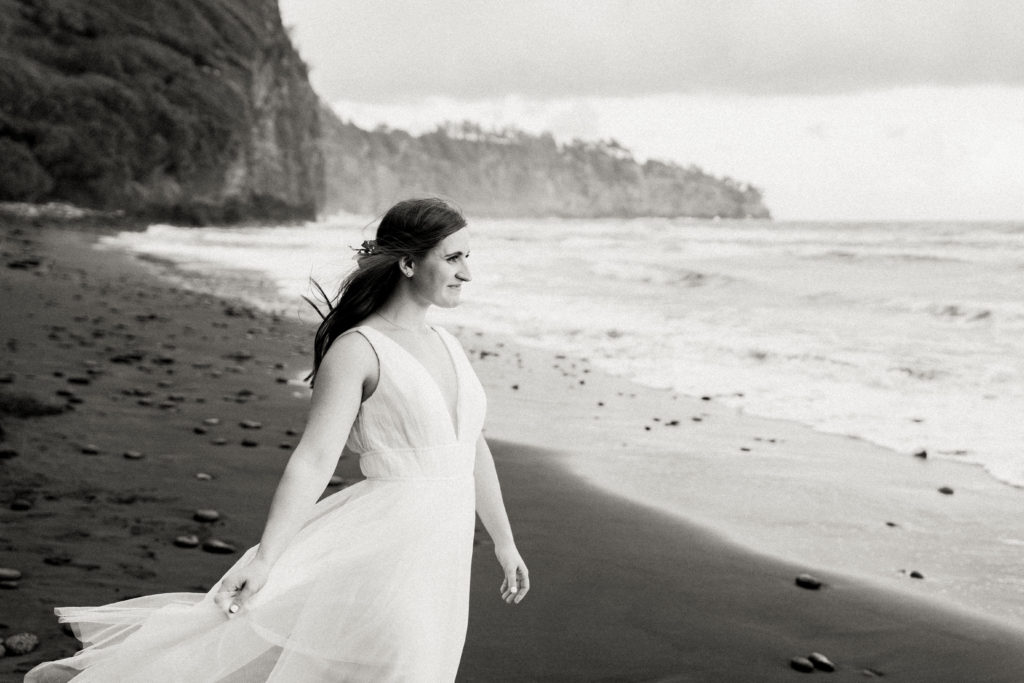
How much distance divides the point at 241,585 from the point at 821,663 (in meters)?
2.68

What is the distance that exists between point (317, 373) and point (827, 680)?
2.59m

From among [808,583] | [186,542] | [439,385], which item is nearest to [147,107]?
[186,542]

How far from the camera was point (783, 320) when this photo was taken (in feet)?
62.0

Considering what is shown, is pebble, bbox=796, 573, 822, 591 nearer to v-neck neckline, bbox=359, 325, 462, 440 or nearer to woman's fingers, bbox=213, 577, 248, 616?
v-neck neckline, bbox=359, 325, 462, 440

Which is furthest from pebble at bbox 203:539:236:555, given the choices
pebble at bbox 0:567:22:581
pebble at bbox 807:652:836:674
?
pebble at bbox 807:652:836:674

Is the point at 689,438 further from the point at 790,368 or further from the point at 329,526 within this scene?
the point at 329,526

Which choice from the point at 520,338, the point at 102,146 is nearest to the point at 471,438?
the point at 520,338

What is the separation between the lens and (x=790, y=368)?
1297 centimetres

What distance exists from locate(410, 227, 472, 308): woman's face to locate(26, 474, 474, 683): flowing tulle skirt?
49 cm

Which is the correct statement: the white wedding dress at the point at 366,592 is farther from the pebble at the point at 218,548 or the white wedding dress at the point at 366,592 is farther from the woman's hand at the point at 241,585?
Result: the pebble at the point at 218,548

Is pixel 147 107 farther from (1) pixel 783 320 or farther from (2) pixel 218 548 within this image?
(2) pixel 218 548

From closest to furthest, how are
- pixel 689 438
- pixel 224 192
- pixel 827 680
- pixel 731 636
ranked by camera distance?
pixel 827 680, pixel 731 636, pixel 689 438, pixel 224 192

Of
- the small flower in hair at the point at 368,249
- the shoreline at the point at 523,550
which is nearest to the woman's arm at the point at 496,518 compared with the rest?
the small flower in hair at the point at 368,249

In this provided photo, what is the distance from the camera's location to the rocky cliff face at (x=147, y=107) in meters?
49.1
